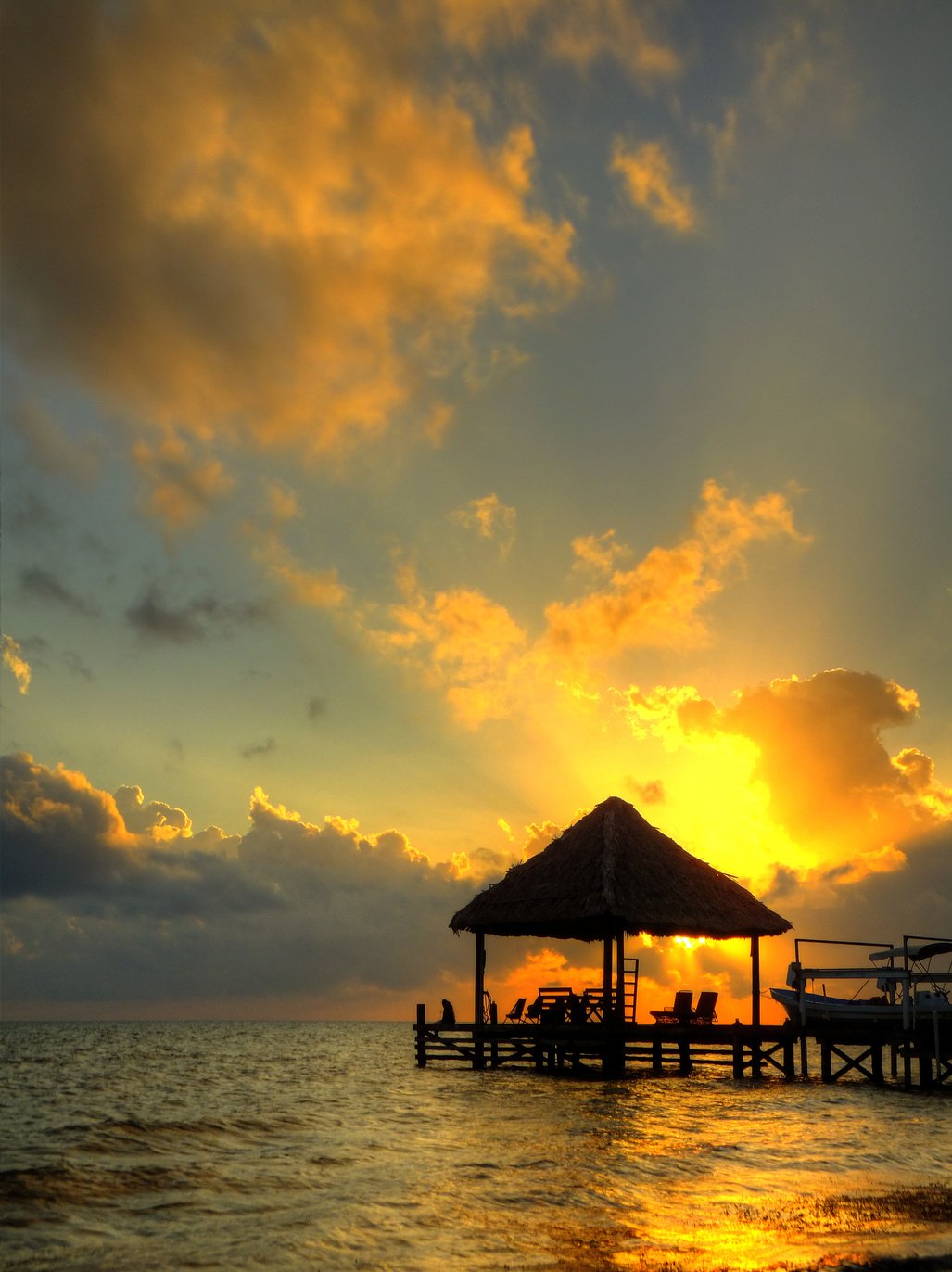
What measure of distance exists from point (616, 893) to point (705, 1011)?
5.23 metres

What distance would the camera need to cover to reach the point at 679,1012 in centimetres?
2775

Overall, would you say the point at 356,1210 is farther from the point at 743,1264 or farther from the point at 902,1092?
the point at 902,1092

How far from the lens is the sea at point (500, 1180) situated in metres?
10.3

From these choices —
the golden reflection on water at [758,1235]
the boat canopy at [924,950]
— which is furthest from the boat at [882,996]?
the golden reflection on water at [758,1235]

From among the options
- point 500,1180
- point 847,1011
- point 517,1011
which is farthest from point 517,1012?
point 500,1180

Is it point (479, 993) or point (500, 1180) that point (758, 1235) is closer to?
point (500, 1180)

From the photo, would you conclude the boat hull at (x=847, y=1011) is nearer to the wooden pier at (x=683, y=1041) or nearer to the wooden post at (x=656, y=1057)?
the wooden pier at (x=683, y=1041)

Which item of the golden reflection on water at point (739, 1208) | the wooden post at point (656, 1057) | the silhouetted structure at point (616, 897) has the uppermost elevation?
the silhouetted structure at point (616, 897)

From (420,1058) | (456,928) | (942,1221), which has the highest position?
(456,928)

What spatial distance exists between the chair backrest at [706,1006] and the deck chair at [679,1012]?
1.35 ft

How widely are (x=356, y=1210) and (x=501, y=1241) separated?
8.02 feet

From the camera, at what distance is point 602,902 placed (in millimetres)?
25250

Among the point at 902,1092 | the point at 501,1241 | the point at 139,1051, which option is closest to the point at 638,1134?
the point at 501,1241

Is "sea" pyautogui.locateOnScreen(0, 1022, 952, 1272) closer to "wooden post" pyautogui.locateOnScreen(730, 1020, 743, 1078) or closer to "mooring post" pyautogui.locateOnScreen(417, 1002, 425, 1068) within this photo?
"wooden post" pyautogui.locateOnScreen(730, 1020, 743, 1078)
